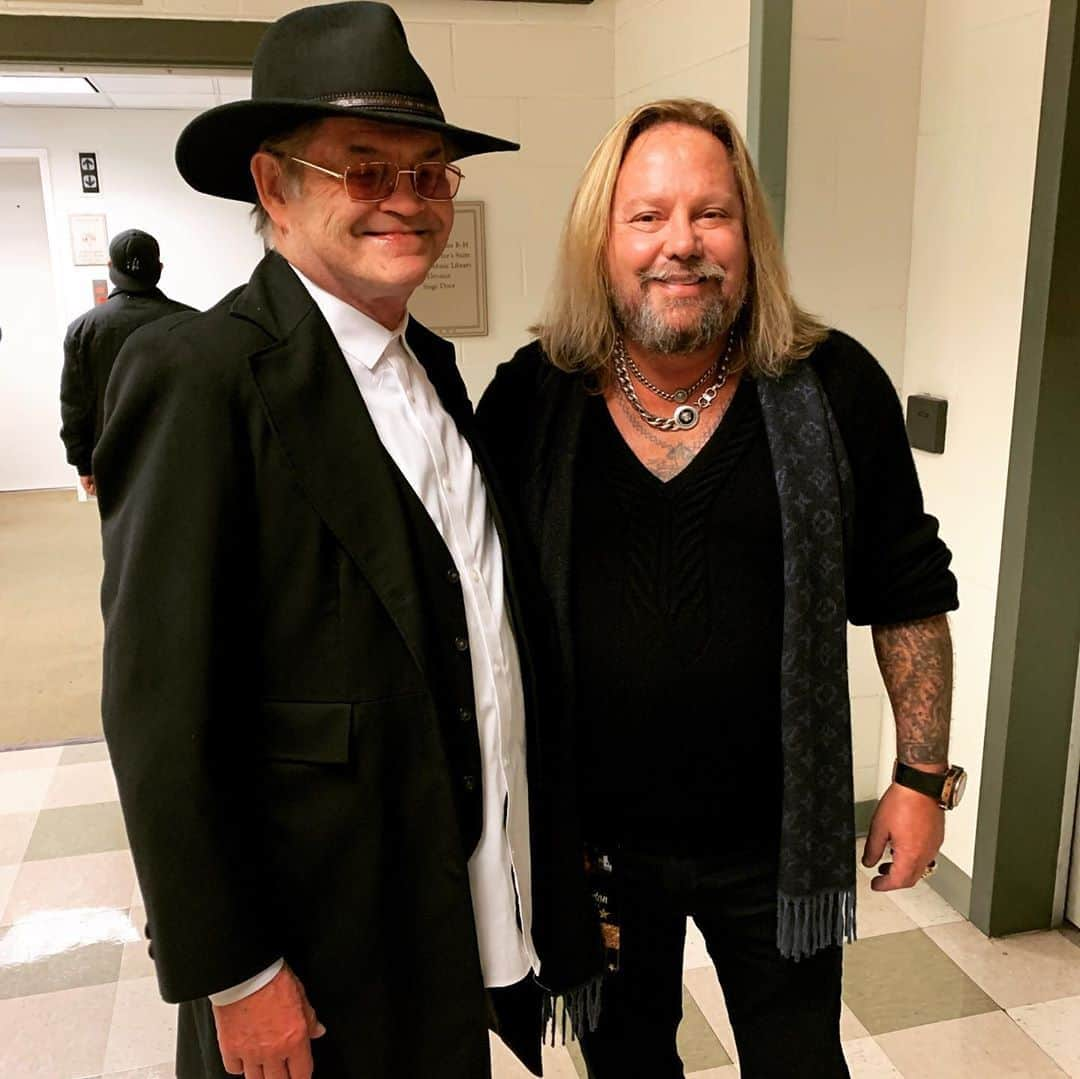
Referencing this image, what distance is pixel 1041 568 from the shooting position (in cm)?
218

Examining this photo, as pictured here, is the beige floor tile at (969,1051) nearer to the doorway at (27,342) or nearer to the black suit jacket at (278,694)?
the black suit jacket at (278,694)

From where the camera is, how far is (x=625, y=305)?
1.42m

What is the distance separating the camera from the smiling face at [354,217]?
1142mm

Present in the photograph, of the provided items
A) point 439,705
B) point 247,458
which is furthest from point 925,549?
point 247,458

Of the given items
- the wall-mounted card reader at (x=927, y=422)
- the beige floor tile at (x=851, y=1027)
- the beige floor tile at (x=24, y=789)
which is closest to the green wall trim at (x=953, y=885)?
the beige floor tile at (x=851, y=1027)

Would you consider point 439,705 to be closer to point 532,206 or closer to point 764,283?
point 764,283

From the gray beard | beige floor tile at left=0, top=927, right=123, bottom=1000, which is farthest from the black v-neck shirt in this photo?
beige floor tile at left=0, top=927, right=123, bottom=1000

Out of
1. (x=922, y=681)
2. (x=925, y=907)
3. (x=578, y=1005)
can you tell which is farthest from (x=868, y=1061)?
(x=922, y=681)

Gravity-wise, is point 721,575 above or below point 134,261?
below

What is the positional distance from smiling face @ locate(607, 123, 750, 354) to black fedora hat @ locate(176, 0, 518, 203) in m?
0.27

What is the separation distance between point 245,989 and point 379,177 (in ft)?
2.90

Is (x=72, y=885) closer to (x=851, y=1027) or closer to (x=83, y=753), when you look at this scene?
(x=83, y=753)

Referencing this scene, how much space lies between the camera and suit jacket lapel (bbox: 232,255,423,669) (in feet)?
3.58

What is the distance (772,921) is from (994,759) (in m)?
1.10
